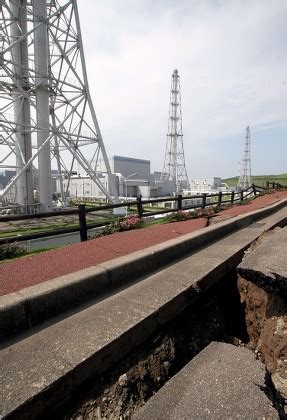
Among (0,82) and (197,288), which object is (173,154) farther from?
(197,288)

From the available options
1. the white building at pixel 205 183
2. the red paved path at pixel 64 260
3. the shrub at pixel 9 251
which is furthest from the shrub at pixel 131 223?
the white building at pixel 205 183

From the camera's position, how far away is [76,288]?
331 centimetres

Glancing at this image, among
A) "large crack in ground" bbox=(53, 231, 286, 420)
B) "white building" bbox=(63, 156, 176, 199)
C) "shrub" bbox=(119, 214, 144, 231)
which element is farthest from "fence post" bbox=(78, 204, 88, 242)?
"white building" bbox=(63, 156, 176, 199)

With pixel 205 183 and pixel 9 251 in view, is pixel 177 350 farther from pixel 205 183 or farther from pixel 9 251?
pixel 205 183

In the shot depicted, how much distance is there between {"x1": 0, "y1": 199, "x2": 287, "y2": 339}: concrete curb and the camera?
9.04 feet

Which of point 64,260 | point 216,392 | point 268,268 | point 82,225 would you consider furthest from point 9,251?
point 216,392

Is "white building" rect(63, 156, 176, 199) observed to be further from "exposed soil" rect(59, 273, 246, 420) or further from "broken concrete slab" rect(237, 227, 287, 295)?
"exposed soil" rect(59, 273, 246, 420)

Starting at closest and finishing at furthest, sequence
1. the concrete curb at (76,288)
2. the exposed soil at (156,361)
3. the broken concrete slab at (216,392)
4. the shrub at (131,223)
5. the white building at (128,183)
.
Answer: the broken concrete slab at (216,392), the exposed soil at (156,361), the concrete curb at (76,288), the shrub at (131,223), the white building at (128,183)

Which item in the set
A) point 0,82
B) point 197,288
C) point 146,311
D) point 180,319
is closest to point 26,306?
point 146,311

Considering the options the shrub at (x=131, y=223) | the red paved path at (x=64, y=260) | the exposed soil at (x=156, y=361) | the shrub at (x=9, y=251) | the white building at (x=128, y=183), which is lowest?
the exposed soil at (x=156, y=361)

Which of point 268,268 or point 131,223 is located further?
point 131,223

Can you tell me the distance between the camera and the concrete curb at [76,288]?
2.75 m

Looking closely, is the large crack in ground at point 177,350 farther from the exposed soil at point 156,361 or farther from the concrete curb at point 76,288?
the concrete curb at point 76,288

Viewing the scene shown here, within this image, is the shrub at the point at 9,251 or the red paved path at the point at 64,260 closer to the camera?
the red paved path at the point at 64,260
